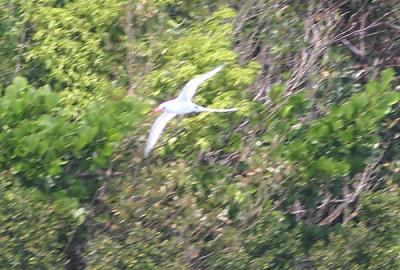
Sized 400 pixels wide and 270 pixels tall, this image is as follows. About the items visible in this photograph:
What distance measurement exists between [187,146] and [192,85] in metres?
0.43

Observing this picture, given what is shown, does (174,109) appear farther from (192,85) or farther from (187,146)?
(187,146)

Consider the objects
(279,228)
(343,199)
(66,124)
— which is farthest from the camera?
(343,199)

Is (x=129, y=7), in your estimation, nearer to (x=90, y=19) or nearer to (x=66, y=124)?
(x=90, y=19)

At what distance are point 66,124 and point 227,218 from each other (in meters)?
1.06

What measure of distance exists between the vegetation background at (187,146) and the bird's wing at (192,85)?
26cm

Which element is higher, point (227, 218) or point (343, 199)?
point (227, 218)

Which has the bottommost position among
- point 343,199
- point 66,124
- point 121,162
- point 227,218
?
point 343,199

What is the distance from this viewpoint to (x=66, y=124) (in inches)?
220

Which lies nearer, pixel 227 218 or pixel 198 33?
pixel 227 218

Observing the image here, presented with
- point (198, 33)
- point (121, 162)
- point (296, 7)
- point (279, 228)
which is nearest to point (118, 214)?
point (121, 162)

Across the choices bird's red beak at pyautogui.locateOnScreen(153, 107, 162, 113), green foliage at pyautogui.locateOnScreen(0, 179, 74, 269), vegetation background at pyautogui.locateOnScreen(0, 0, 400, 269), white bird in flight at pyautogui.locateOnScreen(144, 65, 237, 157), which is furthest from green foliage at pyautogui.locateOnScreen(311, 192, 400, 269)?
green foliage at pyautogui.locateOnScreen(0, 179, 74, 269)

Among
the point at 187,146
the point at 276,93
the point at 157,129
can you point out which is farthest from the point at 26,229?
the point at 276,93

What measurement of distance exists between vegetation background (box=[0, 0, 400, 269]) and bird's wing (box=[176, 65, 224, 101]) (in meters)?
0.26

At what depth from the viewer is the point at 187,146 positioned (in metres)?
6.24
